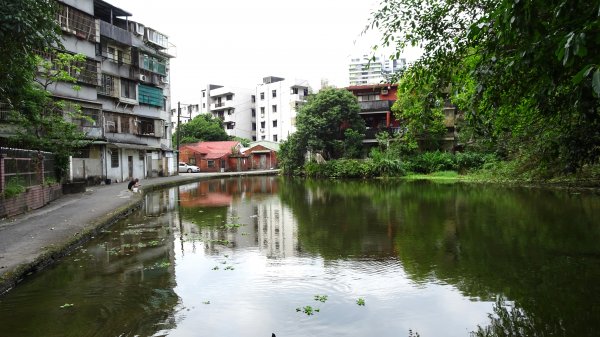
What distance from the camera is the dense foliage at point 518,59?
12.4 ft

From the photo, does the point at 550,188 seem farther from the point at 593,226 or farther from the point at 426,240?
the point at 426,240

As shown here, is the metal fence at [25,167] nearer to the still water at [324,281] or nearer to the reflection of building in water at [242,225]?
the still water at [324,281]

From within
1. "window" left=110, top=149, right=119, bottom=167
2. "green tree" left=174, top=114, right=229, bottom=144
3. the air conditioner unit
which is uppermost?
the air conditioner unit

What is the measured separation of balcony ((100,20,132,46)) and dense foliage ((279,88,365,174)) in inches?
746

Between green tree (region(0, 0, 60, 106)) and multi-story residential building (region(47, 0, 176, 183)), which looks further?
multi-story residential building (region(47, 0, 176, 183))

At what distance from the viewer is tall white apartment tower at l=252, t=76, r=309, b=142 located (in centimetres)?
6962

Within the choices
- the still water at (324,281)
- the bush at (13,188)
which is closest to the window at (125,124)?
the bush at (13,188)

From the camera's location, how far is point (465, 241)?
11664mm

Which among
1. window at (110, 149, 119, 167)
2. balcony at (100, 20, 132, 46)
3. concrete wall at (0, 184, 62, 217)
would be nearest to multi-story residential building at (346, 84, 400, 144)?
balcony at (100, 20, 132, 46)

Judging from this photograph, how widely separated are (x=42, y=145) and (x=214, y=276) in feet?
55.6

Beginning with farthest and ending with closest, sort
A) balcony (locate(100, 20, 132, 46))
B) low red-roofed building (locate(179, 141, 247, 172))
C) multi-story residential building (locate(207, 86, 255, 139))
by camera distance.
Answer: multi-story residential building (locate(207, 86, 255, 139)) < low red-roofed building (locate(179, 141, 247, 172)) < balcony (locate(100, 20, 132, 46))

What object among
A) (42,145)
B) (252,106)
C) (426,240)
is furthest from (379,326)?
(252,106)

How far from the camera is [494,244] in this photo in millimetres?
11227

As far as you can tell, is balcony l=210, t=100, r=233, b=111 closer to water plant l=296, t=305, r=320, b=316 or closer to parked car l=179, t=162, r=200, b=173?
parked car l=179, t=162, r=200, b=173
